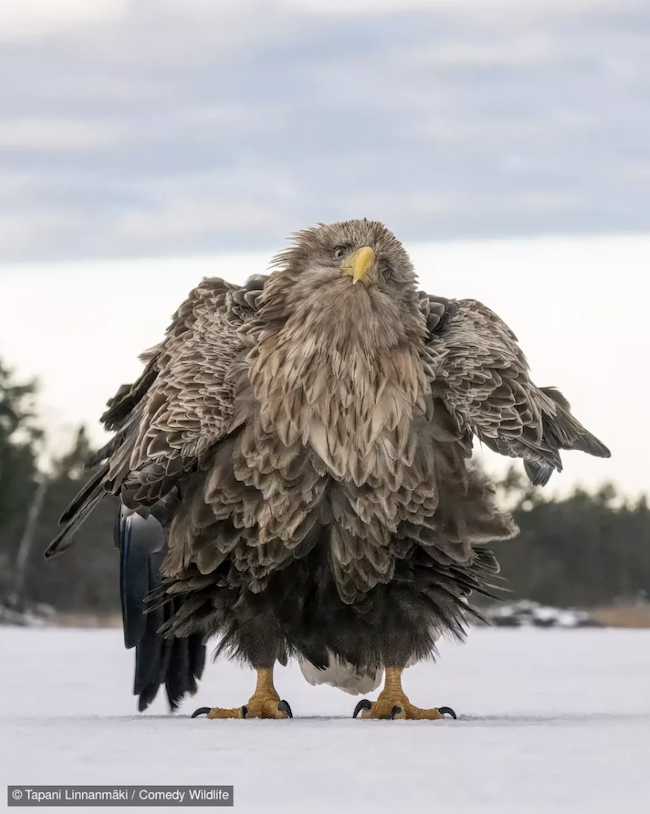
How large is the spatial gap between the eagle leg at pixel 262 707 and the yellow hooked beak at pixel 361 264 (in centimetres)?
206

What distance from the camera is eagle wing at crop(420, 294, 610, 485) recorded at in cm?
730

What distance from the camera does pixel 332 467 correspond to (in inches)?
279

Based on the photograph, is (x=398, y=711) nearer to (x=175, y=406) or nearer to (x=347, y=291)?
(x=175, y=406)

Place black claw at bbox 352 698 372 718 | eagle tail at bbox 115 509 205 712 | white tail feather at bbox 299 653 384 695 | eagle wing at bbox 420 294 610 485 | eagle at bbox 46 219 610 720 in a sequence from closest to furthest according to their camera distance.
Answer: eagle at bbox 46 219 610 720, eagle wing at bbox 420 294 610 485, black claw at bbox 352 698 372 718, eagle tail at bbox 115 509 205 712, white tail feather at bbox 299 653 384 695

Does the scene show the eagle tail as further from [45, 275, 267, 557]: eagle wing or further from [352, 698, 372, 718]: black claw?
[352, 698, 372, 718]: black claw

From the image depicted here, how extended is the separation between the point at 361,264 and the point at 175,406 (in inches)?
45.8

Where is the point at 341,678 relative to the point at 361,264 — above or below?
below

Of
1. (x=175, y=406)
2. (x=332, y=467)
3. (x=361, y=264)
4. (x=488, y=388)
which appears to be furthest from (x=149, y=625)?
(x=361, y=264)

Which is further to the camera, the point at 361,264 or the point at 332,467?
the point at 332,467

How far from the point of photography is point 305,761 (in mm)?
5699

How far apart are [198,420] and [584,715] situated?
8.05 feet

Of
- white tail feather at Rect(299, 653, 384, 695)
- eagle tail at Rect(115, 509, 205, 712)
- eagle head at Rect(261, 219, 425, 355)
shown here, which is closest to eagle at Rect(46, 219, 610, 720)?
eagle head at Rect(261, 219, 425, 355)

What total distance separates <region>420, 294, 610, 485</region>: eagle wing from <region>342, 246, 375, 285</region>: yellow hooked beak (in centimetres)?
60

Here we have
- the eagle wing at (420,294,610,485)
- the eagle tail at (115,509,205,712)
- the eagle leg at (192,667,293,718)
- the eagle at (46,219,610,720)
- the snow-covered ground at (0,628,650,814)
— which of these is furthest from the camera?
the eagle tail at (115,509,205,712)
